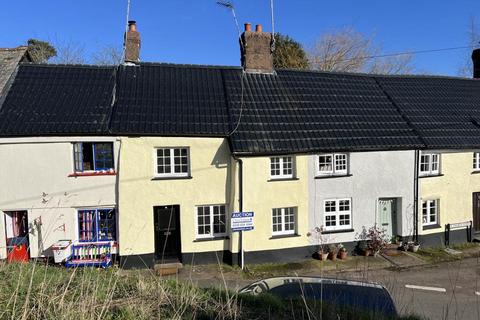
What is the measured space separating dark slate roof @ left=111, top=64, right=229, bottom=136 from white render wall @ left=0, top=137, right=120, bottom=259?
1.54m

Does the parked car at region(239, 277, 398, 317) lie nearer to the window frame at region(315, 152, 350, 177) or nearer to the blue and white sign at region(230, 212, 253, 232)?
the blue and white sign at region(230, 212, 253, 232)

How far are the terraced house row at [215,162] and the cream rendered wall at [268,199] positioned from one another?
5 centimetres

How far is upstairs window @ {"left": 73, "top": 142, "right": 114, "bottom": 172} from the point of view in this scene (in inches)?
628

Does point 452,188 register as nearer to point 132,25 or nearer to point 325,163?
point 325,163

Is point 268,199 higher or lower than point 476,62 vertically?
lower

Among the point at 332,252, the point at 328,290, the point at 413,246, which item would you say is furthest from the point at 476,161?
the point at 328,290

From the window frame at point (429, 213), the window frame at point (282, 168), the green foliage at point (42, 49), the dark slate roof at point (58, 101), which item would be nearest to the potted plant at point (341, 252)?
the window frame at point (282, 168)

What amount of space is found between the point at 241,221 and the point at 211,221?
191cm

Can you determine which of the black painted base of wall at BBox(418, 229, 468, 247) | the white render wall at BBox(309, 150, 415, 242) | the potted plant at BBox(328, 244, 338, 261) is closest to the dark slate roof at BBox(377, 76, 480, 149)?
the white render wall at BBox(309, 150, 415, 242)

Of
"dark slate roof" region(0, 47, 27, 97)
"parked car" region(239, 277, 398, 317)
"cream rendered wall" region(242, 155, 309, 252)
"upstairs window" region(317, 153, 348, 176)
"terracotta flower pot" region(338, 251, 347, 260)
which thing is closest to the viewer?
"parked car" region(239, 277, 398, 317)

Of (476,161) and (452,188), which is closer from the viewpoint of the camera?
(452,188)

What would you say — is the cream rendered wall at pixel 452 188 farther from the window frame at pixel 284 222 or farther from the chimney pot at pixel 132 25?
the chimney pot at pixel 132 25

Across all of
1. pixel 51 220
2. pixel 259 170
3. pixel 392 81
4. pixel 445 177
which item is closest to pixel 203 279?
pixel 259 170

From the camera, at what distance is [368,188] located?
1822 centimetres
